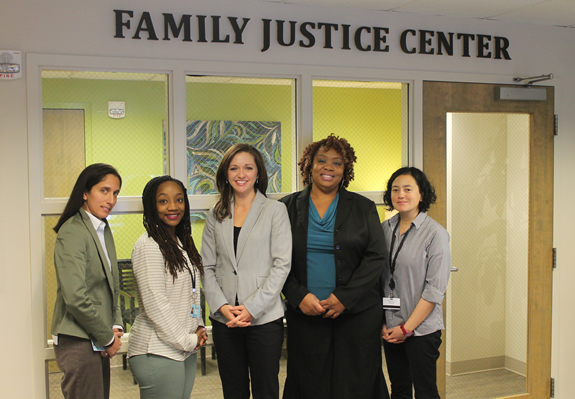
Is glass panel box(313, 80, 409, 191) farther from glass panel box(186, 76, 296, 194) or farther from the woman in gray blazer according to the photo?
the woman in gray blazer

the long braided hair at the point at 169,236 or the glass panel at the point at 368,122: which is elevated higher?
the glass panel at the point at 368,122

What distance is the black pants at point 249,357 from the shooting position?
237cm

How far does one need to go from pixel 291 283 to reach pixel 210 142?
2.95 feet

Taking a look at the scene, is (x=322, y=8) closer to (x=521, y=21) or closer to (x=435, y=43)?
(x=435, y=43)

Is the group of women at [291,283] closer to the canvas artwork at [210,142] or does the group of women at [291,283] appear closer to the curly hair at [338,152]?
the curly hair at [338,152]

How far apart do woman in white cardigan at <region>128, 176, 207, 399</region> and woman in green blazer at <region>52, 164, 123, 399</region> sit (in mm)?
130

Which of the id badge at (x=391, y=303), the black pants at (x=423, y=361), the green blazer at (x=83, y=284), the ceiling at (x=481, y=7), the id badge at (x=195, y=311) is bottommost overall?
the black pants at (x=423, y=361)

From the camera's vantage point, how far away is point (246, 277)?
237 cm

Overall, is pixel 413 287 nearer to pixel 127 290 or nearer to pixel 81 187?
pixel 127 290

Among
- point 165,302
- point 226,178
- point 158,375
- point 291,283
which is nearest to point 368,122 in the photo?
point 226,178

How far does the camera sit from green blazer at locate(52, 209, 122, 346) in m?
2.06

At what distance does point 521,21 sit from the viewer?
3246 mm

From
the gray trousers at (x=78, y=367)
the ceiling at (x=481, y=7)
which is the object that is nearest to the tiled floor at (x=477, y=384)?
the gray trousers at (x=78, y=367)

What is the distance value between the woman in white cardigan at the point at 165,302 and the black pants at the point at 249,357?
0.42 feet
